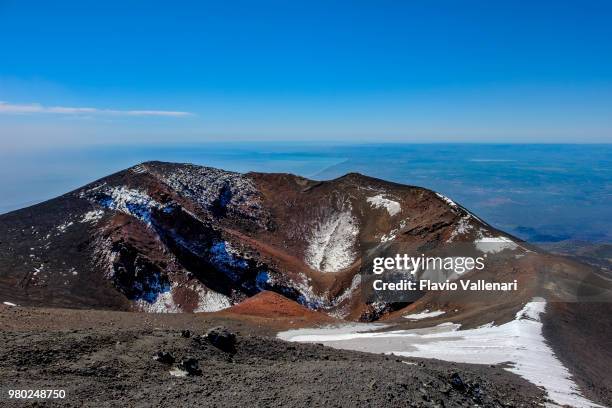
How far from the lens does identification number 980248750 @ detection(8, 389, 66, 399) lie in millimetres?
8711

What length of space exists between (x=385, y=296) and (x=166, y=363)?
2836cm

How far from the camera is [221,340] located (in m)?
13.4

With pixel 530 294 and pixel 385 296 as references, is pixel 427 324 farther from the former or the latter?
pixel 385 296

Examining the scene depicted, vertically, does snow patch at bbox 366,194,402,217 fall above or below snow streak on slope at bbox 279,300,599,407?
above

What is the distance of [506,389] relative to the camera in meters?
13.9

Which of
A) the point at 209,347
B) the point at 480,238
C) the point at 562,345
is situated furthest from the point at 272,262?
the point at 209,347

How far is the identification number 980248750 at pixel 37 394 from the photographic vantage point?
28.6ft

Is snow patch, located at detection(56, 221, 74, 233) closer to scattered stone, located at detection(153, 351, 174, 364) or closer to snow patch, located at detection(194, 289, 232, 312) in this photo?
snow patch, located at detection(194, 289, 232, 312)

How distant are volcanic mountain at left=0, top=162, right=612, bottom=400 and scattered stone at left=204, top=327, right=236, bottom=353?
13947 millimetres

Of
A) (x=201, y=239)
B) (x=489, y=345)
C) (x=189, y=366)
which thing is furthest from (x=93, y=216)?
(x=489, y=345)

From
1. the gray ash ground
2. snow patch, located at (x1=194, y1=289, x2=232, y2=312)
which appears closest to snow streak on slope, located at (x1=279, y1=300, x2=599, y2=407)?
the gray ash ground

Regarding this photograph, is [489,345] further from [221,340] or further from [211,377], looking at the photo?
[211,377]

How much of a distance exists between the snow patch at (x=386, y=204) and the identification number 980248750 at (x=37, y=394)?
44318 millimetres

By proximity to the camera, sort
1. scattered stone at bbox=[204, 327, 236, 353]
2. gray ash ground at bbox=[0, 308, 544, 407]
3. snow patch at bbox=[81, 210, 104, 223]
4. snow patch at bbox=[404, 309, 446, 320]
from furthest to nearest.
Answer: snow patch at bbox=[81, 210, 104, 223], snow patch at bbox=[404, 309, 446, 320], scattered stone at bbox=[204, 327, 236, 353], gray ash ground at bbox=[0, 308, 544, 407]
